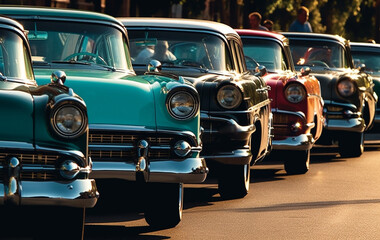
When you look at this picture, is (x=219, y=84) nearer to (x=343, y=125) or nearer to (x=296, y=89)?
(x=296, y=89)

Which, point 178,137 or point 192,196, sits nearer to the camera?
point 178,137

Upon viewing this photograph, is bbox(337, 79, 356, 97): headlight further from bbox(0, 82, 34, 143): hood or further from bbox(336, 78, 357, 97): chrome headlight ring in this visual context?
bbox(0, 82, 34, 143): hood

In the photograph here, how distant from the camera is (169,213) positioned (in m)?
8.77

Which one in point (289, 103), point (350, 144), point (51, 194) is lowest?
point (350, 144)

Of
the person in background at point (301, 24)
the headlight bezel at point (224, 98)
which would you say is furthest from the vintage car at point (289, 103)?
the person in background at point (301, 24)

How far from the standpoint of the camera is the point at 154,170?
328 inches

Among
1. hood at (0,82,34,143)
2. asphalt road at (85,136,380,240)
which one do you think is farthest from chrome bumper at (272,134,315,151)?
hood at (0,82,34,143)

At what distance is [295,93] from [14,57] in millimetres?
5865

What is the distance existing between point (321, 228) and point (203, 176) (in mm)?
1070

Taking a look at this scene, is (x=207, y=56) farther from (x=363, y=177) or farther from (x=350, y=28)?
(x=350, y=28)

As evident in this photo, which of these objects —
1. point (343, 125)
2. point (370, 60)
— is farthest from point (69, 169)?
point (370, 60)

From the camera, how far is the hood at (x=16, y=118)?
6535 mm

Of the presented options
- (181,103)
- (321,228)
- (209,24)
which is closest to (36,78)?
(181,103)

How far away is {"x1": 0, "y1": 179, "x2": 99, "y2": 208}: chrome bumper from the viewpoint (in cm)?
639
